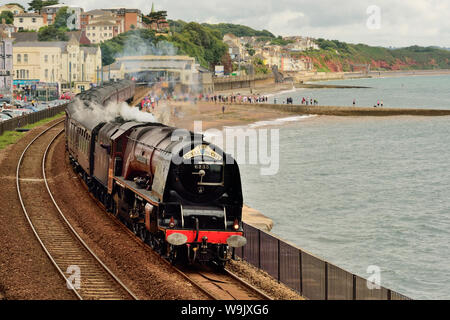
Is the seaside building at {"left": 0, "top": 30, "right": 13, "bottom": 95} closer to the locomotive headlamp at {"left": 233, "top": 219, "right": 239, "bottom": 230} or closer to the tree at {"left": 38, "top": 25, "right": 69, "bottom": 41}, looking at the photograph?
the tree at {"left": 38, "top": 25, "right": 69, "bottom": 41}

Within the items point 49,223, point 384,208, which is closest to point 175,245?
point 49,223

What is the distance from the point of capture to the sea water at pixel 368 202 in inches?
1331

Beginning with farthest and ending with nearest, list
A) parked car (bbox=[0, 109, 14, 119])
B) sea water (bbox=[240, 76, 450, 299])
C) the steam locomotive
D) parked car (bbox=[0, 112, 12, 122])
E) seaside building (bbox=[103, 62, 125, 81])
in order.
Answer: seaside building (bbox=[103, 62, 125, 81]) → parked car (bbox=[0, 109, 14, 119]) → parked car (bbox=[0, 112, 12, 122]) → sea water (bbox=[240, 76, 450, 299]) → the steam locomotive

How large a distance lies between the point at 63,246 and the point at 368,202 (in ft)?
100

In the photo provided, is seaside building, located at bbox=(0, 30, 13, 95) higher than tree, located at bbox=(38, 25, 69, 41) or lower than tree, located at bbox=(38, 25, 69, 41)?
lower

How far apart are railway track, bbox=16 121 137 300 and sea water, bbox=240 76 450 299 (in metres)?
13.4

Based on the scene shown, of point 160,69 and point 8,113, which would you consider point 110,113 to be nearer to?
point 8,113

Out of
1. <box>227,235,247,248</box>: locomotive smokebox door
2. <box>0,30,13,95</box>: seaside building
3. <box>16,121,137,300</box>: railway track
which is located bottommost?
<box>16,121,137,300</box>: railway track

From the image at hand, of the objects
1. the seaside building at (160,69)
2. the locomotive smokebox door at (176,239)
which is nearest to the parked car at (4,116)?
the locomotive smokebox door at (176,239)

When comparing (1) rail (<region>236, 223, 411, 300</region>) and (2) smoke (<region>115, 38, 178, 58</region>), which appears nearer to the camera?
(1) rail (<region>236, 223, 411, 300</region>)

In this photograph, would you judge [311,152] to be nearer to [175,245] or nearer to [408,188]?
[408,188]

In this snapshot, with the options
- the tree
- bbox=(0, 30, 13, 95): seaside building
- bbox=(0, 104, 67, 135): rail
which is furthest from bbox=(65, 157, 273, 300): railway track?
the tree

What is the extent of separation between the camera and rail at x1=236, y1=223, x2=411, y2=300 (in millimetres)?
18203

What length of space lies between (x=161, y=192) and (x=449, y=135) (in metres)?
87.1
